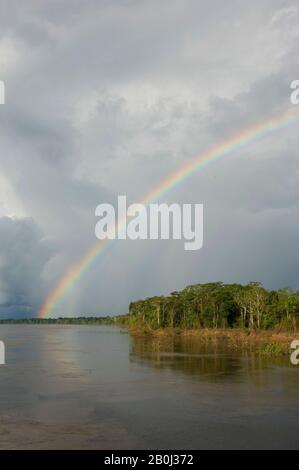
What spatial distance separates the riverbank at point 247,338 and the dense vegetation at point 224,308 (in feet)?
16.2

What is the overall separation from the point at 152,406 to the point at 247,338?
4465 cm

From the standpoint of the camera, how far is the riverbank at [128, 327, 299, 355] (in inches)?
1991

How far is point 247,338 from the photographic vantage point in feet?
218

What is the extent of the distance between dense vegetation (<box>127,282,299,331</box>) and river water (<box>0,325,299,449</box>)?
35082 millimetres
